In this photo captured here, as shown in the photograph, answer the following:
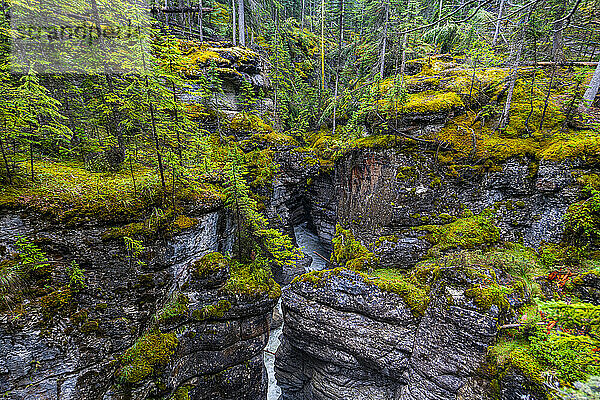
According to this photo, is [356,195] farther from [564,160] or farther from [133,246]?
[133,246]

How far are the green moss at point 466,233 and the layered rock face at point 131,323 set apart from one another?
7.53 metres

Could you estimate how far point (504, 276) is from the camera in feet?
Answer: 27.3

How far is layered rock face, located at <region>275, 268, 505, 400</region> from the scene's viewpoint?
7.57 m

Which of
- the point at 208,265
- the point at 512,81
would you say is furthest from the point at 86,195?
the point at 512,81

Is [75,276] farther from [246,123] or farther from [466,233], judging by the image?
[466,233]

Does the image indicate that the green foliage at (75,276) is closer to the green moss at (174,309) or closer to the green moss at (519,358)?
the green moss at (174,309)

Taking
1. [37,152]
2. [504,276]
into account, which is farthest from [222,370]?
[504,276]

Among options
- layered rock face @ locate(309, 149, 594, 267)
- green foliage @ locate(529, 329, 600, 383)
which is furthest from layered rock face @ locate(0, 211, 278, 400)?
green foliage @ locate(529, 329, 600, 383)

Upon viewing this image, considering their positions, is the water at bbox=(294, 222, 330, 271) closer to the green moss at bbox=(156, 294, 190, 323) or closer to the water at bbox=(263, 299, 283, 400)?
the water at bbox=(263, 299, 283, 400)

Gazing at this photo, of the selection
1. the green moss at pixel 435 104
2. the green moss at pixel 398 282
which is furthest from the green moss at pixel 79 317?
the green moss at pixel 435 104

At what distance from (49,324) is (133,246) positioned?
241cm

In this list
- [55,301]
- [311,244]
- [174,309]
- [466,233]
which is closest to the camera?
[55,301]

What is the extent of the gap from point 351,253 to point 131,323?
29.8 feet

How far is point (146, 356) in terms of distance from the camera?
7051 mm
